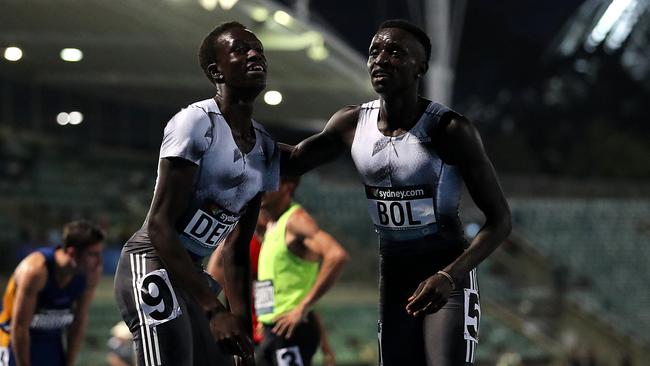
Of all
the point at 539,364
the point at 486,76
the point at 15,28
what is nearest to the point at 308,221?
the point at 15,28

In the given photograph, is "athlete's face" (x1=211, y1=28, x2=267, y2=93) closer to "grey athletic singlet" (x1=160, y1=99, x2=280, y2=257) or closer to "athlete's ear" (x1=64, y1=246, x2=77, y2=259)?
"grey athletic singlet" (x1=160, y1=99, x2=280, y2=257)

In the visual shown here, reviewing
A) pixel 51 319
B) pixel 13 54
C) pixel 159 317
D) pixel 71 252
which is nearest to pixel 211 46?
pixel 159 317

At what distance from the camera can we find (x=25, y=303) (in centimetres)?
792

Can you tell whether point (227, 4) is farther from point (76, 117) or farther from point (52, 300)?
point (76, 117)

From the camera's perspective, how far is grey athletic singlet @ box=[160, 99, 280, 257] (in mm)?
5184

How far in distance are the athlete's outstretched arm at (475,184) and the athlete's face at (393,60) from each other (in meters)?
0.28

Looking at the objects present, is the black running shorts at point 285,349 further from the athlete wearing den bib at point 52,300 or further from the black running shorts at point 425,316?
the black running shorts at point 425,316

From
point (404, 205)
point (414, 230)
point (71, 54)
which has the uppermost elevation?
point (71, 54)

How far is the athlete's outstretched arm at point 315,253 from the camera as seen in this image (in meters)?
8.23

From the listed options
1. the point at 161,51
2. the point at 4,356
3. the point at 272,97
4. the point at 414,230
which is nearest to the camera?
the point at 414,230

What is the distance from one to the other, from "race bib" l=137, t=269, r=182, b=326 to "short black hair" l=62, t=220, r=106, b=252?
2688 mm

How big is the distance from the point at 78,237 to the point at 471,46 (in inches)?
1790

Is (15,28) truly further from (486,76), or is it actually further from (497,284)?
(486,76)

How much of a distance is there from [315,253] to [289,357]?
0.74 m
